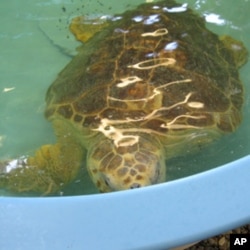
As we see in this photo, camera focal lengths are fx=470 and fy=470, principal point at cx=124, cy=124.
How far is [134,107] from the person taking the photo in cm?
165

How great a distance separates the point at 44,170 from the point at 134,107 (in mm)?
393

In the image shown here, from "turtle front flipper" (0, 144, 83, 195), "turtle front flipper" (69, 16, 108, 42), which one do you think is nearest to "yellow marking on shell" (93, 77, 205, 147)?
"turtle front flipper" (0, 144, 83, 195)

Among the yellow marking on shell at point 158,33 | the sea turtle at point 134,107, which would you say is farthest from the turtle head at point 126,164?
the yellow marking on shell at point 158,33

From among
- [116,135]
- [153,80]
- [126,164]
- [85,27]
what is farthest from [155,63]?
[85,27]

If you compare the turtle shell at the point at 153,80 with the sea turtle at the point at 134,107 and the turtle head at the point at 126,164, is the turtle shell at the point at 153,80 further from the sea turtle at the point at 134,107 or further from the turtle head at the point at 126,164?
the turtle head at the point at 126,164

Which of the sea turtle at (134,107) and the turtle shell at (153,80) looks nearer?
the sea turtle at (134,107)

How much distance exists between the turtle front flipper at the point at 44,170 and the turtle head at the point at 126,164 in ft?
0.37

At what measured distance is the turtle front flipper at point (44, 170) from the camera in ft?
5.27

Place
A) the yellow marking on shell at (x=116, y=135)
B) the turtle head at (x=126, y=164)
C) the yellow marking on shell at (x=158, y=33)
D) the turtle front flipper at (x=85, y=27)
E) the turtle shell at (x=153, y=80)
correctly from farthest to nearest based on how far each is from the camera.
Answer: the turtle front flipper at (x=85, y=27), the yellow marking on shell at (x=158, y=33), the turtle shell at (x=153, y=80), the yellow marking on shell at (x=116, y=135), the turtle head at (x=126, y=164)

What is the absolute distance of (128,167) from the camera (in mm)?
1431

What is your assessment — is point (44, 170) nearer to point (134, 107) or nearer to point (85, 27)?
point (134, 107)

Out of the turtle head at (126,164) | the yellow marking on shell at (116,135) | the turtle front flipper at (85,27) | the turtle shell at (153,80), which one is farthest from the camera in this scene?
the turtle front flipper at (85,27)

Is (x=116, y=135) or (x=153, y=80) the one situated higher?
(x=153, y=80)

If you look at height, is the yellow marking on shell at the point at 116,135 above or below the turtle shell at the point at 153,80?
below
